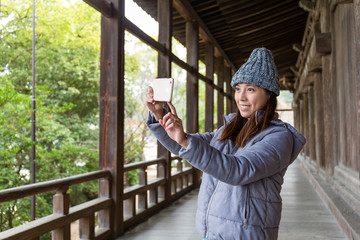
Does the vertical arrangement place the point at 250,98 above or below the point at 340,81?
below

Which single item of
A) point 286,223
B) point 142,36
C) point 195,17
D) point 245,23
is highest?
point 245,23

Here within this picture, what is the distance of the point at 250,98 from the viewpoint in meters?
1.44

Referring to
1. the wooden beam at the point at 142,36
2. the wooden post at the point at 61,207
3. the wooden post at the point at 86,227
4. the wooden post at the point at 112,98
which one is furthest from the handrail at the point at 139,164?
the wooden beam at the point at 142,36

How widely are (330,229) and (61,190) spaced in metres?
3.25

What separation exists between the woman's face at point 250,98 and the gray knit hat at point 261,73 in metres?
0.03

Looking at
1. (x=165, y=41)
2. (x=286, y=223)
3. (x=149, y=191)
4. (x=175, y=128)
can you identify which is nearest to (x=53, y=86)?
(x=165, y=41)

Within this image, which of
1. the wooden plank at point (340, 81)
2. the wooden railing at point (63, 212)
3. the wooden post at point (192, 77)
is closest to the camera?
the wooden railing at point (63, 212)

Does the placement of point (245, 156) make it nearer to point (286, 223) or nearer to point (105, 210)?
point (105, 210)

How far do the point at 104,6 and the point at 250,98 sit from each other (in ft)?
10.5

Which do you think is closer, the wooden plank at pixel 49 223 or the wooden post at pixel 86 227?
the wooden plank at pixel 49 223

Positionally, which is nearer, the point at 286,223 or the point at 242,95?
the point at 242,95

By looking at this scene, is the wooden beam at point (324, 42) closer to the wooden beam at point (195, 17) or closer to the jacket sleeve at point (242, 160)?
the wooden beam at point (195, 17)

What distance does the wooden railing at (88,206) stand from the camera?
2996mm

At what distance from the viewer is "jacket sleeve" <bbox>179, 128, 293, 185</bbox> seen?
1.14 meters
